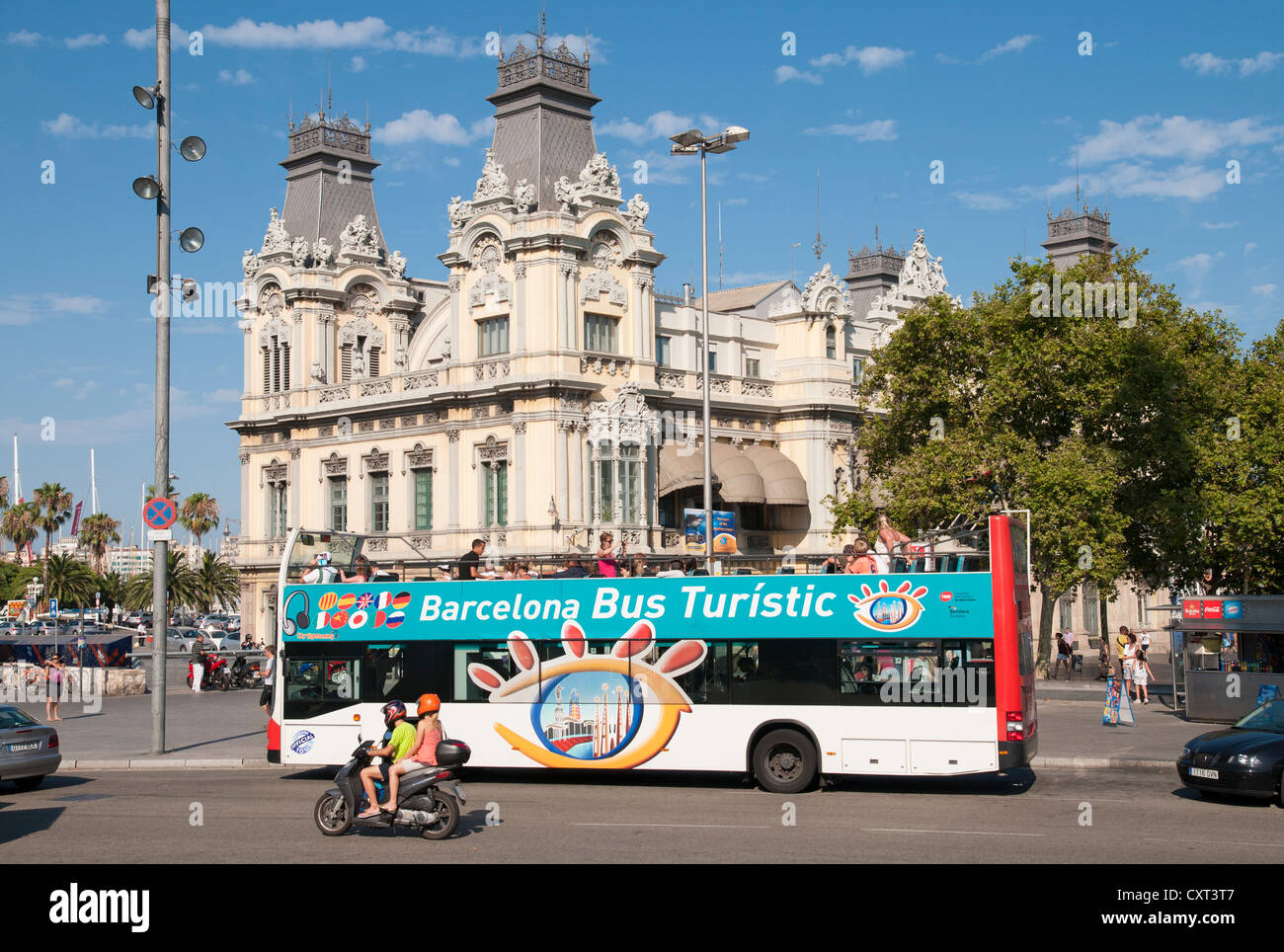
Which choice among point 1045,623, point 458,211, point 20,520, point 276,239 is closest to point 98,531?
point 20,520

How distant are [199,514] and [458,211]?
64341 mm

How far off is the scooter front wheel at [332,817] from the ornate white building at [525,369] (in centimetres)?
3132

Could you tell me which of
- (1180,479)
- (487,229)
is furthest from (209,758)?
(1180,479)

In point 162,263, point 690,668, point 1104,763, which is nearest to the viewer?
point 690,668

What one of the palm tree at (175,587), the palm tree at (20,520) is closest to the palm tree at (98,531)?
A: the palm tree at (20,520)

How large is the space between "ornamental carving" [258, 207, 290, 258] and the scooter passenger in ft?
157

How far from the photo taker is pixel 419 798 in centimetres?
1537

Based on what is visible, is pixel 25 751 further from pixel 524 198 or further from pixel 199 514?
pixel 199 514

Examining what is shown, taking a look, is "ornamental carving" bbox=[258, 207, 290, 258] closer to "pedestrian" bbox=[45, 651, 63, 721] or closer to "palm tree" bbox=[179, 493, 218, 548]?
"pedestrian" bbox=[45, 651, 63, 721]

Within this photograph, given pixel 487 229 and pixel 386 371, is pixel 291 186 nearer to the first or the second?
pixel 386 371

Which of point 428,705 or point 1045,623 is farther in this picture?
point 1045,623

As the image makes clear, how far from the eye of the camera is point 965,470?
42531 millimetres

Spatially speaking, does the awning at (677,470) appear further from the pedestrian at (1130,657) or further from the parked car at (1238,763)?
the parked car at (1238,763)
